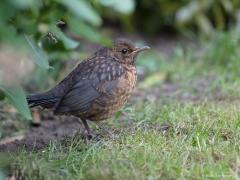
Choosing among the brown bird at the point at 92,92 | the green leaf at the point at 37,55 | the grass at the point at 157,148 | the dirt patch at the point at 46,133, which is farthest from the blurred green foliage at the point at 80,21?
the dirt patch at the point at 46,133

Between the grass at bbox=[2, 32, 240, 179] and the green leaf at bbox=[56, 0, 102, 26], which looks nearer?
the green leaf at bbox=[56, 0, 102, 26]

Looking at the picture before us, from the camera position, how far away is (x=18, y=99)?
4.86 meters

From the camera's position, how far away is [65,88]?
6039 mm

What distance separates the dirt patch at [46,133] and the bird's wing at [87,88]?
0.82 feet

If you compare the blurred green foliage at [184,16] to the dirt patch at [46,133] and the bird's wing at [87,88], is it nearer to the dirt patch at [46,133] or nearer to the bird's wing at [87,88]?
the dirt patch at [46,133]

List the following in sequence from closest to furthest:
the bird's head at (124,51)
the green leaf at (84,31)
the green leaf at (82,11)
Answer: the green leaf at (82,11) < the green leaf at (84,31) < the bird's head at (124,51)

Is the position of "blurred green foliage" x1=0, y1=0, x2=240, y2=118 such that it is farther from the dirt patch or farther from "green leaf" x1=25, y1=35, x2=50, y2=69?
the dirt patch

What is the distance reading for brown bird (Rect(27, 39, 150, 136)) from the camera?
5.88 m

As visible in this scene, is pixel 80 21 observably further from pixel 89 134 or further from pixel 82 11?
pixel 89 134

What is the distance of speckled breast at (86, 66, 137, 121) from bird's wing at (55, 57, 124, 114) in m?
0.03

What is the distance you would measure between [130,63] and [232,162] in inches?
74.1

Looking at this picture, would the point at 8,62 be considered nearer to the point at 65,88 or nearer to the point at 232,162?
the point at 65,88

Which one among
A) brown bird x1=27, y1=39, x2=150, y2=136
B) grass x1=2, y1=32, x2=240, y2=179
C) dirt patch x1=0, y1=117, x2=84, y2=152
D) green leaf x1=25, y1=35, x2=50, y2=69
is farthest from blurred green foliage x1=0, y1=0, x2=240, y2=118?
dirt patch x1=0, y1=117, x2=84, y2=152

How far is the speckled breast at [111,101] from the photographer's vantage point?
5891mm
